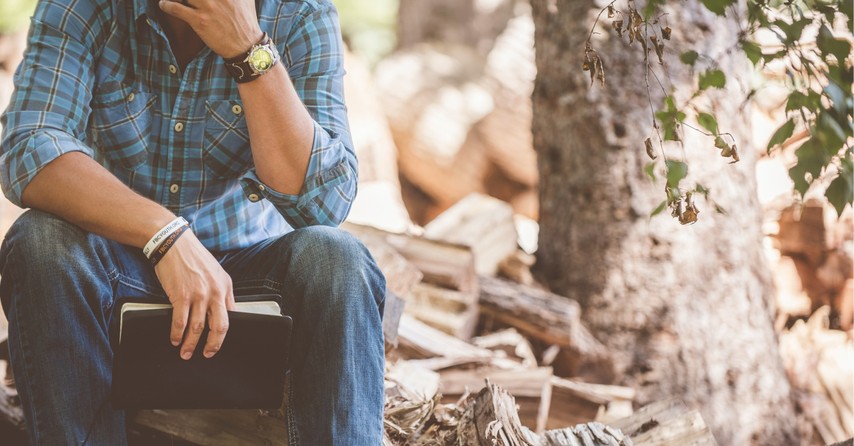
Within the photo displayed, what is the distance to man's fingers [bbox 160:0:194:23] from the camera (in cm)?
171

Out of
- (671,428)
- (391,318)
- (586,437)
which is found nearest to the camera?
(586,437)

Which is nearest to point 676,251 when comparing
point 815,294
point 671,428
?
point 671,428

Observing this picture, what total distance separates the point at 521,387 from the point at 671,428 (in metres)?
0.84

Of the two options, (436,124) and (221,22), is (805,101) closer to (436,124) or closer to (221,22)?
(221,22)

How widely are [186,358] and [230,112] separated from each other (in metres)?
0.67

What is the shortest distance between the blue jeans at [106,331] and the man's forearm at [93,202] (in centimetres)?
4

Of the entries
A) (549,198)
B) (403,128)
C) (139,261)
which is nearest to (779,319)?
(549,198)

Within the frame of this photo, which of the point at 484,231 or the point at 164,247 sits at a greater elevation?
the point at 164,247

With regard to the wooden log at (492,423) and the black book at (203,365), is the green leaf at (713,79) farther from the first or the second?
the black book at (203,365)

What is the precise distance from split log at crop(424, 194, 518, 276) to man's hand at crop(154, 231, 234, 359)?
81.8 inches

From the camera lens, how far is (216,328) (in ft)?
5.17

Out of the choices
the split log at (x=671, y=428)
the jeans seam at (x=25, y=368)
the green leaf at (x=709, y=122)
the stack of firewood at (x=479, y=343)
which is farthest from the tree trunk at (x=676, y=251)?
the jeans seam at (x=25, y=368)

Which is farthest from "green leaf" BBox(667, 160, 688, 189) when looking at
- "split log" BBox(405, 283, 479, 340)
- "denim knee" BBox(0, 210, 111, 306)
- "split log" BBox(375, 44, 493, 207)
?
"split log" BBox(375, 44, 493, 207)

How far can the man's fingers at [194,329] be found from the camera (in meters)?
1.57
